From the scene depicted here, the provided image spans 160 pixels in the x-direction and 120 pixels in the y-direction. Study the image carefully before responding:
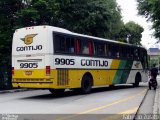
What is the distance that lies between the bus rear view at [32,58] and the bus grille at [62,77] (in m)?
0.71

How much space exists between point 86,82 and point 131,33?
47408 mm

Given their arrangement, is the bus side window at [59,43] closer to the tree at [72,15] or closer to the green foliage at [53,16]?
the green foliage at [53,16]

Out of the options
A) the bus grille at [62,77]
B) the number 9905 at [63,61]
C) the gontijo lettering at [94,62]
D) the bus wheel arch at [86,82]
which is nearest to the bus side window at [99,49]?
the gontijo lettering at [94,62]

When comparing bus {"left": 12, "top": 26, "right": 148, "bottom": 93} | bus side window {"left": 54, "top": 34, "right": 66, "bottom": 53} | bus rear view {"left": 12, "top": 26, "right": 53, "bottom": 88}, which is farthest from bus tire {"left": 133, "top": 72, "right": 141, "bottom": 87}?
bus rear view {"left": 12, "top": 26, "right": 53, "bottom": 88}

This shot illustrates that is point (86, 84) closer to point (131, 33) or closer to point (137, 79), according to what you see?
point (137, 79)

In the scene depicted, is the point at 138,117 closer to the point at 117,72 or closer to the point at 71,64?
the point at 71,64

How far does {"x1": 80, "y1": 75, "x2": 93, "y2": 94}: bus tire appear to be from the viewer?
19755mm

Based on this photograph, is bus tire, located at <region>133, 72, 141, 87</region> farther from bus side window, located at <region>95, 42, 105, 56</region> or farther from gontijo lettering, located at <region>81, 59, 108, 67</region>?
bus side window, located at <region>95, 42, 105, 56</region>

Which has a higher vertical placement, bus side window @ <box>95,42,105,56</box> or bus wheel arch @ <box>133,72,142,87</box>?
bus side window @ <box>95,42,105,56</box>

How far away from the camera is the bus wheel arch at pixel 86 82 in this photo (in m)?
19.7

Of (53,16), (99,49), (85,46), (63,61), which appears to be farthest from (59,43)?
(53,16)

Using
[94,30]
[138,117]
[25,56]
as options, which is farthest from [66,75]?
[94,30]

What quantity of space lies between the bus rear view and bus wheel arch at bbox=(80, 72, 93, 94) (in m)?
3.29

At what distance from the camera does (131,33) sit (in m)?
66.3
